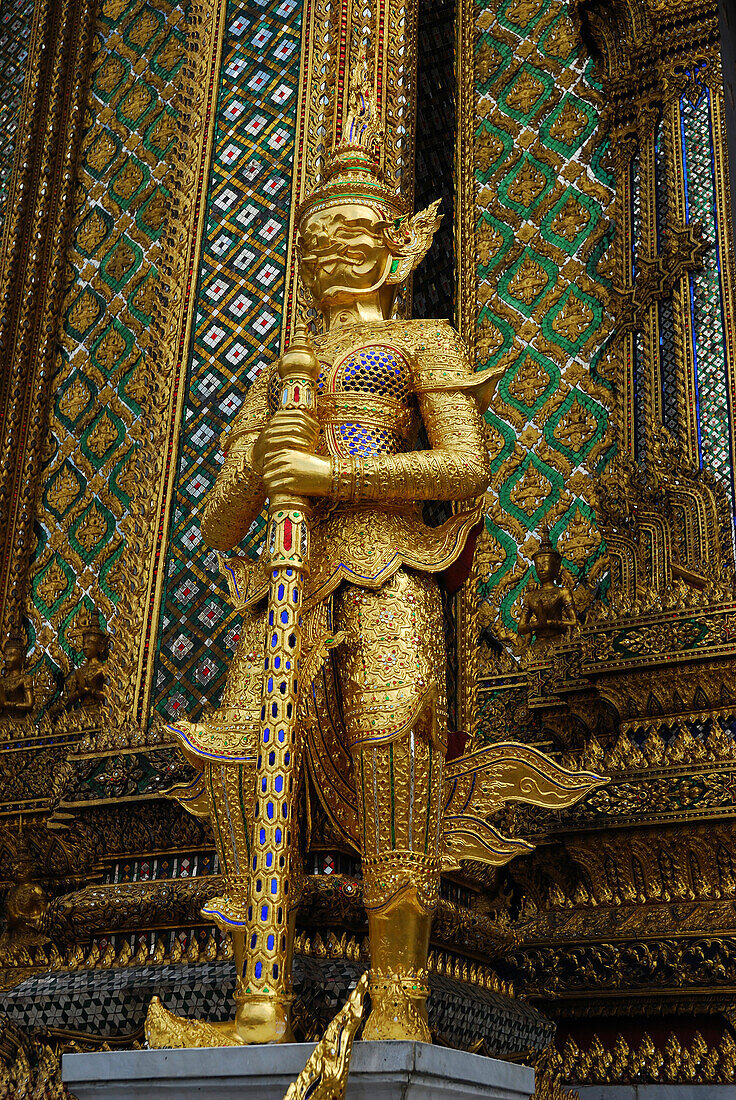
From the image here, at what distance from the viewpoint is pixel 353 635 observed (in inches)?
136

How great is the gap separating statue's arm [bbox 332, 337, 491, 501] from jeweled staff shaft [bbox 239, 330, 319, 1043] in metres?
0.15

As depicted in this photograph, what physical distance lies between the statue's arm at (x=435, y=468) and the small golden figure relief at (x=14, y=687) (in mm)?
2659

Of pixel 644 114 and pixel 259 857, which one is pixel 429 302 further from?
pixel 259 857

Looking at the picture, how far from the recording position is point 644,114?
18.1 feet

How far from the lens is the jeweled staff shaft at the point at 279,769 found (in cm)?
301

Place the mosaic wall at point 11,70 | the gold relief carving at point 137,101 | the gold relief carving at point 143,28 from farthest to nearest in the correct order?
the mosaic wall at point 11,70, the gold relief carving at point 143,28, the gold relief carving at point 137,101

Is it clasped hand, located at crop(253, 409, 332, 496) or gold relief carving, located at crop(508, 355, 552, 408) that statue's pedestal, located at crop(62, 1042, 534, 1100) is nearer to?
clasped hand, located at crop(253, 409, 332, 496)

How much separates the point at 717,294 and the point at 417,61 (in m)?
1.51

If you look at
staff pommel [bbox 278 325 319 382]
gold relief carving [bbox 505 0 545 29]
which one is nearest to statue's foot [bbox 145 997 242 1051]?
staff pommel [bbox 278 325 319 382]

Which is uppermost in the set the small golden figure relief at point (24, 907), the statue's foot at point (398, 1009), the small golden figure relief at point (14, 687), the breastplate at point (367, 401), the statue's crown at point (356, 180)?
the statue's crown at point (356, 180)

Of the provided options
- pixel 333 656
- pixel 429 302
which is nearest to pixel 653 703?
pixel 333 656

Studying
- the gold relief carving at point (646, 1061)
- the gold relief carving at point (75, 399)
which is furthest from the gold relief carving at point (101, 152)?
the gold relief carving at point (646, 1061)

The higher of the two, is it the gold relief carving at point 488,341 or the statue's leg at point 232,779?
the gold relief carving at point 488,341

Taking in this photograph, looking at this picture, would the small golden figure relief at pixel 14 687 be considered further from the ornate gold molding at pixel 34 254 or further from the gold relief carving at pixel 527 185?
the gold relief carving at pixel 527 185
